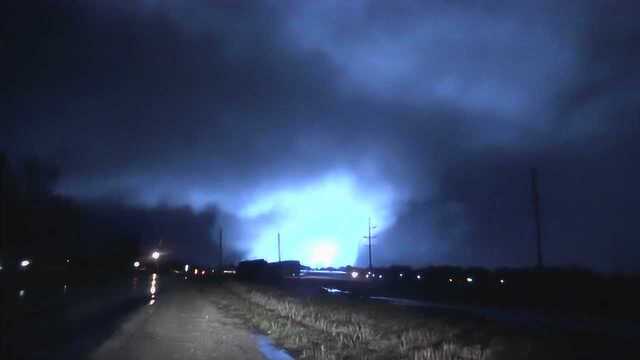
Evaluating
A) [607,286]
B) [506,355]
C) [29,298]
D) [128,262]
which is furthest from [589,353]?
[128,262]

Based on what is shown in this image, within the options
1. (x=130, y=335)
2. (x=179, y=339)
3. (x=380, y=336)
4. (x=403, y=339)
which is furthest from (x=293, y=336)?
(x=130, y=335)

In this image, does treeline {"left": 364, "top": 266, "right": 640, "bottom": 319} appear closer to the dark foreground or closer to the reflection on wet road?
the dark foreground

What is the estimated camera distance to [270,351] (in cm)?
1878

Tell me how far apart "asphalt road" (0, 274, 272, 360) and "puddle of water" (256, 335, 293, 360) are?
0.03 meters

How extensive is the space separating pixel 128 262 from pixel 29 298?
106852 mm

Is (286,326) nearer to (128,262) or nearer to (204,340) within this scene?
(204,340)

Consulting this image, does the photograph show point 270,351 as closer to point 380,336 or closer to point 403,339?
point 380,336

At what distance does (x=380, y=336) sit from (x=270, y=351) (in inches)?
133

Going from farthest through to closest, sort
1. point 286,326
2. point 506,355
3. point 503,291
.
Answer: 1. point 503,291
2. point 286,326
3. point 506,355

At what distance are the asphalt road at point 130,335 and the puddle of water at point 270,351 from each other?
3 centimetres

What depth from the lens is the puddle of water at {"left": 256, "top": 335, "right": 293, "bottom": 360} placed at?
17623 millimetres

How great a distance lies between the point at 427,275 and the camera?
9306 cm

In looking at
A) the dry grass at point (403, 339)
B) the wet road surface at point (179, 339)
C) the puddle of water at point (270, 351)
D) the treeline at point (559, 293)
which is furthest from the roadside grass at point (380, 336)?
the treeline at point (559, 293)

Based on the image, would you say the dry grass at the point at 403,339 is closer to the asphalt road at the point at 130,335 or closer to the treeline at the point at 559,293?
the asphalt road at the point at 130,335
